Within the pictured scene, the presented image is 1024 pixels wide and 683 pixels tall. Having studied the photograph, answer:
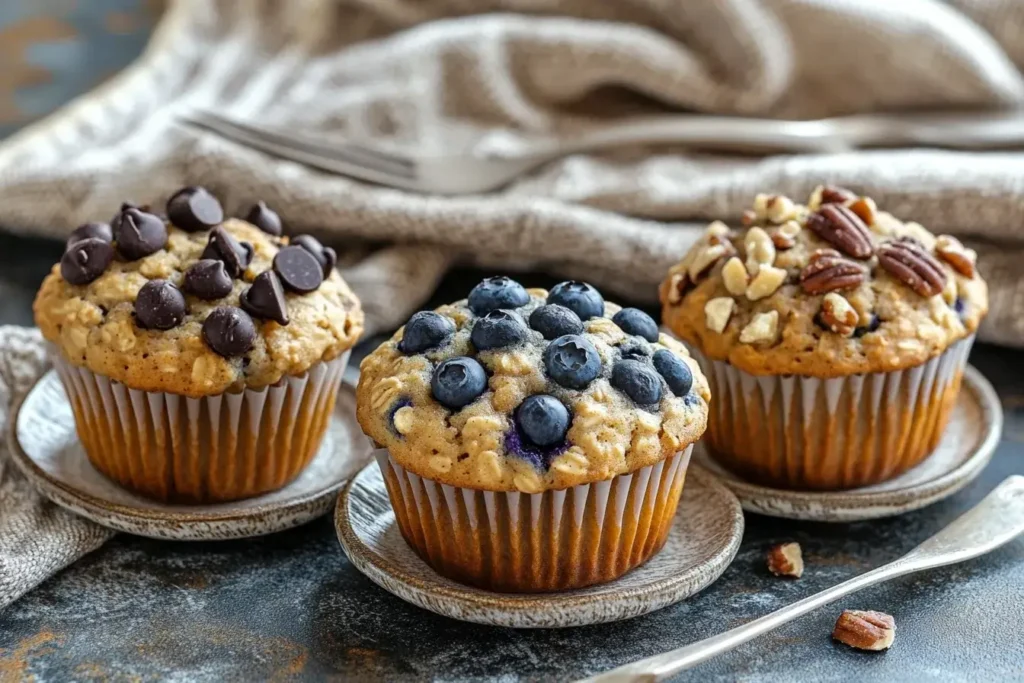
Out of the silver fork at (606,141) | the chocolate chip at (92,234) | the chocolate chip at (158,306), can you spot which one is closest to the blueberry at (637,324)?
the chocolate chip at (158,306)

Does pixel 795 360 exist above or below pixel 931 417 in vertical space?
above

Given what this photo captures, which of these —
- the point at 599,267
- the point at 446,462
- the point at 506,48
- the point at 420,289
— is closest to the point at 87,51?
the point at 506,48

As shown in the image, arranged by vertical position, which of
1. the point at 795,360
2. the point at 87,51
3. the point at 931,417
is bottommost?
the point at 87,51

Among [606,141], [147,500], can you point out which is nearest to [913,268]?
[606,141]

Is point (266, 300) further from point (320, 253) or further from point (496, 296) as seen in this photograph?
point (496, 296)

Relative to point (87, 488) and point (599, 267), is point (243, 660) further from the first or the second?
point (599, 267)

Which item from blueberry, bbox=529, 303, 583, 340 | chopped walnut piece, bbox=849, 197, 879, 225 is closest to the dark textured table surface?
blueberry, bbox=529, 303, 583, 340
